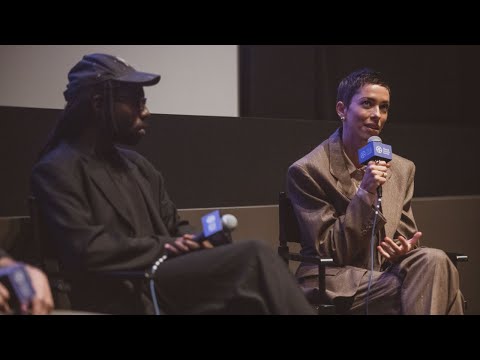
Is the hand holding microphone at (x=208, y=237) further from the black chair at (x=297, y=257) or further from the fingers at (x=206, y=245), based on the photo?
the black chair at (x=297, y=257)

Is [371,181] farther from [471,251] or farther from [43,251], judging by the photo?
[471,251]

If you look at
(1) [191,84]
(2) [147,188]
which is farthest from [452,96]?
(2) [147,188]

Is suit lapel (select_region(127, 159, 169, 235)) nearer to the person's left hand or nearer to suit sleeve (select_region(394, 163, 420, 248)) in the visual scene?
the person's left hand

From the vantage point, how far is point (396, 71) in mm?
5148

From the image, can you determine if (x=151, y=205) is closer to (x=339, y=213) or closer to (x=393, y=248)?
(x=339, y=213)

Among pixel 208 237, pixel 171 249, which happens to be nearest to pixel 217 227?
pixel 208 237

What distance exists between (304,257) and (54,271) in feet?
3.51

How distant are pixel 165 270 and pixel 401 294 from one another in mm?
1168

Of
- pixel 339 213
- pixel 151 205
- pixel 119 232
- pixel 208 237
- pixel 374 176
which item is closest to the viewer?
pixel 208 237

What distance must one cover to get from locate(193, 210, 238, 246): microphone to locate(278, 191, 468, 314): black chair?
544 mm

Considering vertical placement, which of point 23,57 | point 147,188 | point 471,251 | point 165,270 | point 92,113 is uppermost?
point 23,57

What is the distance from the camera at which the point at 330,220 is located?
3.19m

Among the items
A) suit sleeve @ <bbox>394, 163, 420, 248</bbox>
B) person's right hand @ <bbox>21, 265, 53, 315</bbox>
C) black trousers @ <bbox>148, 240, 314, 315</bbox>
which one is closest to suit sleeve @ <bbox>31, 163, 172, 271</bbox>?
black trousers @ <bbox>148, 240, 314, 315</bbox>

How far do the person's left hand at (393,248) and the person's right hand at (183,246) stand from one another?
907mm
